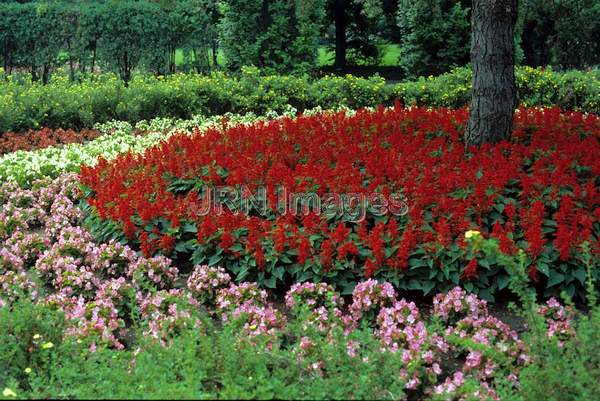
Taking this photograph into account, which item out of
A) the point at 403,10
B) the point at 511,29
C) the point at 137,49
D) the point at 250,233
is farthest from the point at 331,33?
the point at 250,233

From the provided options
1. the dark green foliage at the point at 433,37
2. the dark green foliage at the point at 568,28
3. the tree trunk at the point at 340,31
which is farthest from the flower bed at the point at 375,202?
the tree trunk at the point at 340,31

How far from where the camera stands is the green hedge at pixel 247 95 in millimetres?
10633

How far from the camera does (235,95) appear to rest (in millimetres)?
11555

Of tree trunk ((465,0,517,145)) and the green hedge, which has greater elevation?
tree trunk ((465,0,517,145))

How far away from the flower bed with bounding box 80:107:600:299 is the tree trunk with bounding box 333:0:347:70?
1344 cm

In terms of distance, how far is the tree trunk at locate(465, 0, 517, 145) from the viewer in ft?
19.1

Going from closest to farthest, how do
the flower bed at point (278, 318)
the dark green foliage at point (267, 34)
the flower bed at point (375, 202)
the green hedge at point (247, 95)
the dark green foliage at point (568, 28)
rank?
the flower bed at point (278, 318) → the flower bed at point (375, 202) → the green hedge at point (247, 95) → the dark green foliage at point (267, 34) → the dark green foliage at point (568, 28)

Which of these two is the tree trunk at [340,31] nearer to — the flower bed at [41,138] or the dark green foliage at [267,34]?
the dark green foliage at [267,34]

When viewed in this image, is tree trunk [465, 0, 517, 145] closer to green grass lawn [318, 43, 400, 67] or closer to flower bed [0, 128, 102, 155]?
flower bed [0, 128, 102, 155]

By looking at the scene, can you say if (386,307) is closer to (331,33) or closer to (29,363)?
(29,363)

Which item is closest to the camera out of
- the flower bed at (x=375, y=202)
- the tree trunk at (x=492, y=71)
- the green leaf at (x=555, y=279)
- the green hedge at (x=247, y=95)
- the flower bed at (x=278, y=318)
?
the flower bed at (x=278, y=318)

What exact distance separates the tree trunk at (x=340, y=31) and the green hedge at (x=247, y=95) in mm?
7981

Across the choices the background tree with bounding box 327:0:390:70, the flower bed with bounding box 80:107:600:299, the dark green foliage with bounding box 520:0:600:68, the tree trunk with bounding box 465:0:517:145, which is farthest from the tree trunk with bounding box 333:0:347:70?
the tree trunk with bounding box 465:0:517:145

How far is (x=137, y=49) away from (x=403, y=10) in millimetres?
6059
